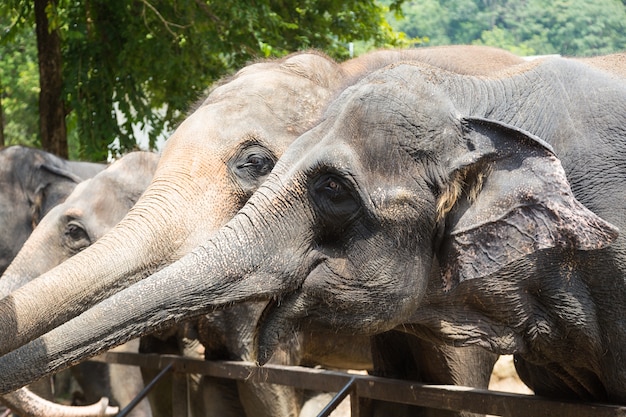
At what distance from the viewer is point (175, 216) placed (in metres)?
4.05

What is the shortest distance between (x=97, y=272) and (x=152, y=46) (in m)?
4.96

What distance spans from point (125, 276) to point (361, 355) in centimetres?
161

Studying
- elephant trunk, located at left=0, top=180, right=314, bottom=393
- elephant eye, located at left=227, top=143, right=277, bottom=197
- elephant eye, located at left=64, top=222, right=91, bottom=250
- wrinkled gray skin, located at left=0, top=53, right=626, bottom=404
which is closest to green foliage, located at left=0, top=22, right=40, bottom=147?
elephant eye, located at left=64, top=222, right=91, bottom=250

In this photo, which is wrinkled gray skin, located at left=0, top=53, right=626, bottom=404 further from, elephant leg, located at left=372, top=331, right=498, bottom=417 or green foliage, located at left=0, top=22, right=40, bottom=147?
green foliage, located at left=0, top=22, right=40, bottom=147

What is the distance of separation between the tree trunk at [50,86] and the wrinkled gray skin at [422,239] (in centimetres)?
658

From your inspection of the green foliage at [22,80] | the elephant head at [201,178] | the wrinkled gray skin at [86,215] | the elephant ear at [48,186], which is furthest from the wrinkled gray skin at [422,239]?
the green foliage at [22,80]

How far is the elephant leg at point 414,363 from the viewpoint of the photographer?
3.69m

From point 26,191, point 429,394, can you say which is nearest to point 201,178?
point 429,394

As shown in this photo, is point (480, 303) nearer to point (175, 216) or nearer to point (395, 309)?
point (395, 309)

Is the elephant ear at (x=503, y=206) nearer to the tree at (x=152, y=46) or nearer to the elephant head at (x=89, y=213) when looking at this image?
the elephant head at (x=89, y=213)

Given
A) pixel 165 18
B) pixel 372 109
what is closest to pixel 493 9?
pixel 165 18

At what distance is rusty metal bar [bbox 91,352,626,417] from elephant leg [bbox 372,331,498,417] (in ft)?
0.59

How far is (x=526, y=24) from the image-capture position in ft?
82.0

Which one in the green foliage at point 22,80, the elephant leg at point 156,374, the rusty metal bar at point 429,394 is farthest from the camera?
the green foliage at point 22,80
